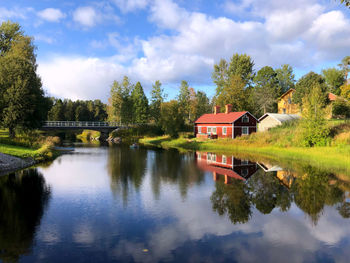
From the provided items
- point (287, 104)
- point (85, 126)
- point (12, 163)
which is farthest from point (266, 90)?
point (12, 163)

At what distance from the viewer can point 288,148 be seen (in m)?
34.8

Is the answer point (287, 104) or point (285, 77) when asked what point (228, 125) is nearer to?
point (287, 104)

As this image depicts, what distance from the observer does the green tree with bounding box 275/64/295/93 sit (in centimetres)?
9012

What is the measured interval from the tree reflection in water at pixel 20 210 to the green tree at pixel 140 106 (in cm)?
5687

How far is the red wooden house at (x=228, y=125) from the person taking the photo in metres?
51.4

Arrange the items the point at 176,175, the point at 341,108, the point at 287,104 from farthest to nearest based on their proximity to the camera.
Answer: the point at 287,104 → the point at 341,108 → the point at 176,175

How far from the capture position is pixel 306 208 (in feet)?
48.0

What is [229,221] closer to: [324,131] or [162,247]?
[162,247]

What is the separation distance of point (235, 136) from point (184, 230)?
4160cm

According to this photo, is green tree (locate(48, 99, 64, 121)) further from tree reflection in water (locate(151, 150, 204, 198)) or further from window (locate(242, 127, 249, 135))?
tree reflection in water (locate(151, 150, 204, 198))

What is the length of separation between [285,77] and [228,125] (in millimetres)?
50107

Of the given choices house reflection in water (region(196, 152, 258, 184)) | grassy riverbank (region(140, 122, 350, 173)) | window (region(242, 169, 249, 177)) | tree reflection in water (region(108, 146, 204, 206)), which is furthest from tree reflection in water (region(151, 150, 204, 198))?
grassy riverbank (region(140, 122, 350, 173))

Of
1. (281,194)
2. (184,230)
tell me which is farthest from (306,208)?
(184,230)

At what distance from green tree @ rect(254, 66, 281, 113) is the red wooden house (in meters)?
23.3
